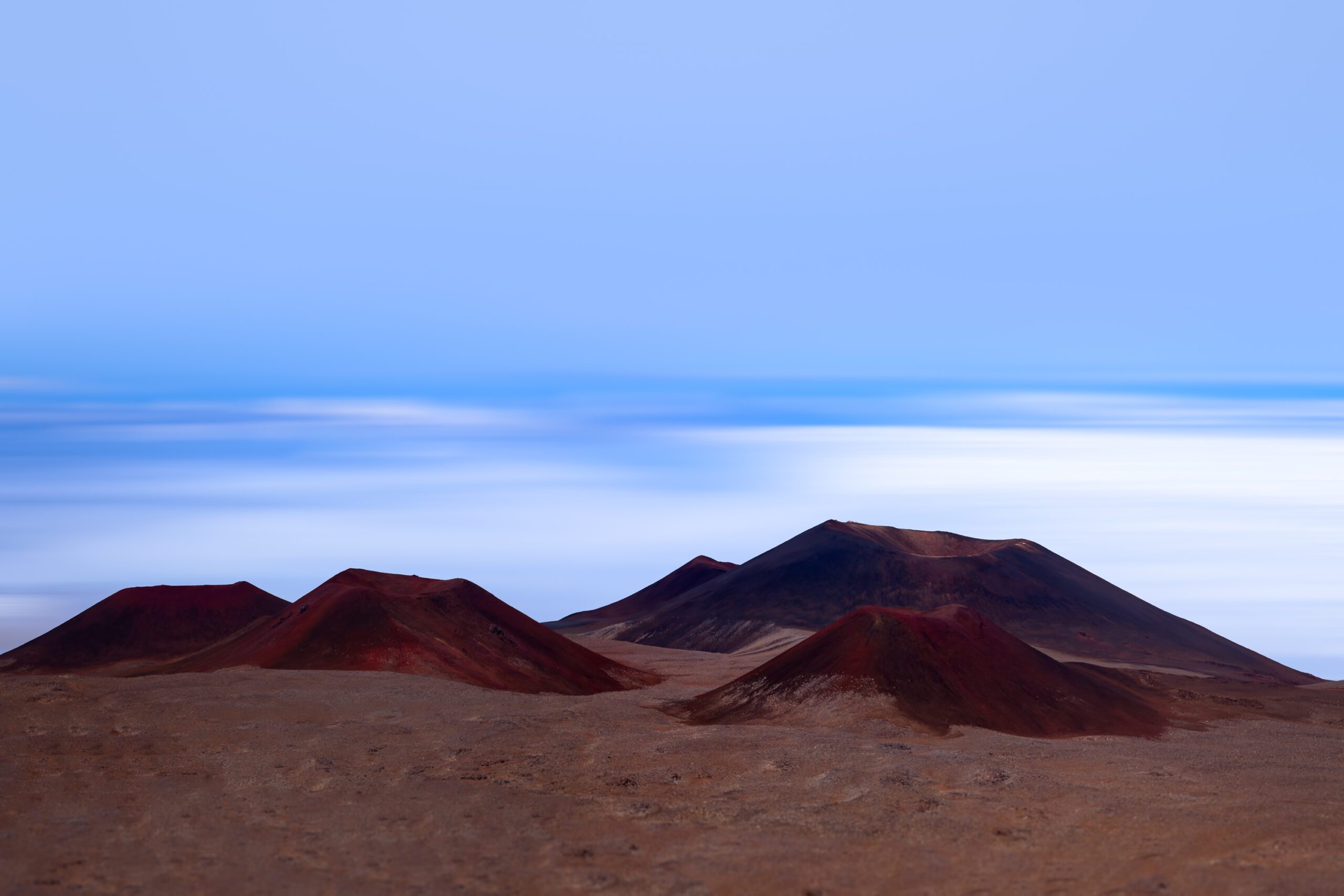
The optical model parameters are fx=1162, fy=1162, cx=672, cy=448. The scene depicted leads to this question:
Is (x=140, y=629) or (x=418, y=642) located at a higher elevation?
(x=140, y=629)

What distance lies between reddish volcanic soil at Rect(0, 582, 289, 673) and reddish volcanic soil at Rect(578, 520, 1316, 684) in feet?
111

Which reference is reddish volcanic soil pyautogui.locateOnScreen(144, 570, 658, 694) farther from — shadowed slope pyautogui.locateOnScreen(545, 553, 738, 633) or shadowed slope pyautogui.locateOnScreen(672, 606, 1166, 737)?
shadowed slope pyautogui.locateOnScreen(545, 553, 738, 633)

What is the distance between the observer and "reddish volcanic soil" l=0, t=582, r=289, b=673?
7395 cm

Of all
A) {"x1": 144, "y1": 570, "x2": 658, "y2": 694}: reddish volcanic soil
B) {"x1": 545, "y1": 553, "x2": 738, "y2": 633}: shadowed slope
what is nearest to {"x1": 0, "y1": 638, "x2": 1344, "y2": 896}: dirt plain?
{"x1": 144, "y1": 570, "x2": 658, "y2": 694}: reddish volcanic soil

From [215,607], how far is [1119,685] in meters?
60.5

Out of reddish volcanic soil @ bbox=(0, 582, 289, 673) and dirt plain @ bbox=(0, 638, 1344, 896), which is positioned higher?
reddish volcanic soil @ bbox=(0, 582, 289, 673)

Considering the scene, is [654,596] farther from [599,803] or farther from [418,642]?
[599,803]

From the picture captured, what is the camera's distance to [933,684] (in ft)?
133

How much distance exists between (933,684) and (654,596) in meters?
82.9

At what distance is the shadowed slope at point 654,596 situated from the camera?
117000mm

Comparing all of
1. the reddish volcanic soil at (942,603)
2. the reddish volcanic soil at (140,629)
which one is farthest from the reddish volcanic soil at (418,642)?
the reddish volcanic soil at (942,603)

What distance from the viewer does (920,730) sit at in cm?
3672

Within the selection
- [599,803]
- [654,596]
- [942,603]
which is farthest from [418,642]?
[654,596]

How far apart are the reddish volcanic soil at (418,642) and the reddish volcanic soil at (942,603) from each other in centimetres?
3533
